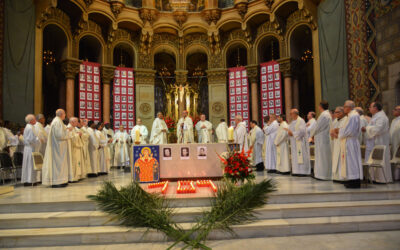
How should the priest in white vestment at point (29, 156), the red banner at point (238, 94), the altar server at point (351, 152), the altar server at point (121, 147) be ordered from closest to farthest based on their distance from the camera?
the altar server at point (351, 152) < the priest in white vestment at point (29, 156) < the altar server at point (121, 147) < the red banner at point (238, 94)

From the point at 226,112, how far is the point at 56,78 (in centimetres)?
1035

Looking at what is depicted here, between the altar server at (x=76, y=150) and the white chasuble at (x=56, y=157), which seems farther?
the altar server at (x=76, y=150)

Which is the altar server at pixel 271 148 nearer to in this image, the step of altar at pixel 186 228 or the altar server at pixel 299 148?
the altar server at pixel 299 148

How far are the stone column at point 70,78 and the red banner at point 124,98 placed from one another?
2.43m

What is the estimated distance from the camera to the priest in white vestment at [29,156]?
759cm

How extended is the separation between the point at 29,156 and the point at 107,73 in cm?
899

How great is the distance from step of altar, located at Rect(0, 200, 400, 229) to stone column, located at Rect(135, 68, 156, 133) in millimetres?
12143

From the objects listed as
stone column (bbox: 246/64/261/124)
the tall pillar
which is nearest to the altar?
the tall pillar

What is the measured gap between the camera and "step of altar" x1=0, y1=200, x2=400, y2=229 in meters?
4.65

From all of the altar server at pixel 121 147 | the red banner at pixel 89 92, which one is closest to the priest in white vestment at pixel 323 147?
the altar server at pixel 121 147

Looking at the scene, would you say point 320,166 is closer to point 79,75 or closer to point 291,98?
point 291,98

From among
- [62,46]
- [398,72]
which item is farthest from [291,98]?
[62,46]

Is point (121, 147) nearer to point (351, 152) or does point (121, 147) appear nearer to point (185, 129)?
point (185, 129)

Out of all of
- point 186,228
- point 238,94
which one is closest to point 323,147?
point 186,228
